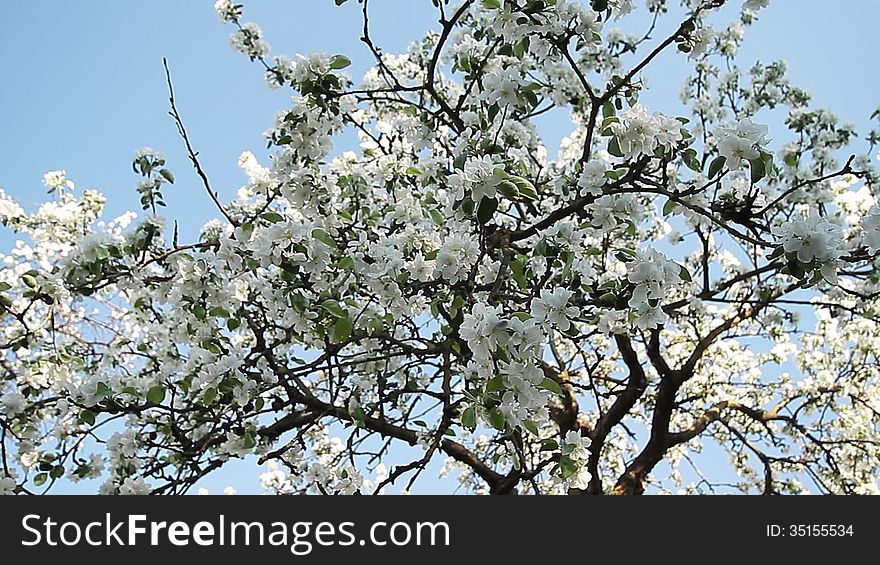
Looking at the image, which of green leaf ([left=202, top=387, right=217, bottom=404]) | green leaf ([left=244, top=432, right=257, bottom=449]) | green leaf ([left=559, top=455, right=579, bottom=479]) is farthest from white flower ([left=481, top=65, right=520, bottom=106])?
green leaf ([left=244, top=432, right=257, bottom=449])

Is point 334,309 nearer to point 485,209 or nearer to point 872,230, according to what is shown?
point 485,209

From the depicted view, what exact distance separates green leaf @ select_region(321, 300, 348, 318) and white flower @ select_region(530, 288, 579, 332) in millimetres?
620

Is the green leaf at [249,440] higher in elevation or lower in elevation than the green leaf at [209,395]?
lower

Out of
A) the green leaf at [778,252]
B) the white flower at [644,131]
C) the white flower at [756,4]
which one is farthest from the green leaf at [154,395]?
the white flower at [756,4]

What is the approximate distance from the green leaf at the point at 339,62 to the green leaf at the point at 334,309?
0.95 m

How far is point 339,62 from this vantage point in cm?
269

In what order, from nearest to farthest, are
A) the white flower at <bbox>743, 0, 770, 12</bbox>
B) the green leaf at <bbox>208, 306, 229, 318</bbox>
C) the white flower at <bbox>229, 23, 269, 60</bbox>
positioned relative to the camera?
the green leaf at <bbox>208, 306, 229, 318</bbox>
the white flower at <bbox>743, 0, 770, 12</bbox>
the white flower at <bbox>229, 23, 269, 60</bbox>

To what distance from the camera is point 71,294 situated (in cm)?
264

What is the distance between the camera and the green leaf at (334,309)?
2.23 m

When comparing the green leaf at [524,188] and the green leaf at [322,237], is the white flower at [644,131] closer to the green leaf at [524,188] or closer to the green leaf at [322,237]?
the green leaf at [524,188]

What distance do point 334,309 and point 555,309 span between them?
2.26ft

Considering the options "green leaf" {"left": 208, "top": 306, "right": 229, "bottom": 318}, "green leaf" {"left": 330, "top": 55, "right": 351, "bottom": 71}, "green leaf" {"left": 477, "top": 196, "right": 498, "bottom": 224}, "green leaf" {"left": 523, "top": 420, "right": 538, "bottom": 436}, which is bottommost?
"green leaf" {"left": 523, "top": 420, "right": 538, "bottom": 436}

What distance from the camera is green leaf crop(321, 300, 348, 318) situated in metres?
2.23

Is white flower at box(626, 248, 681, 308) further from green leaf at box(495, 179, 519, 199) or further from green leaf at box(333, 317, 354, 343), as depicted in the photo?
green leaf at box(333, 317, 354, 343)
